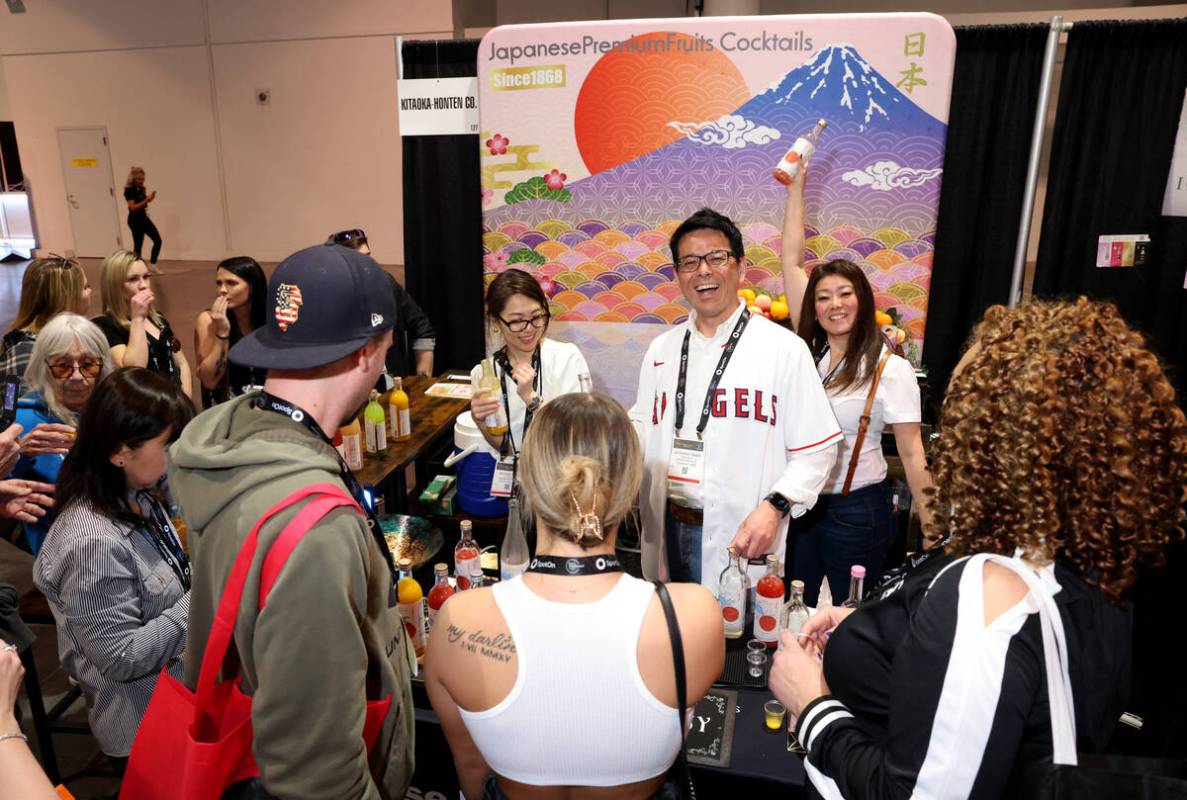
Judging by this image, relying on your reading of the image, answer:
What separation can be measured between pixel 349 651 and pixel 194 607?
39cm

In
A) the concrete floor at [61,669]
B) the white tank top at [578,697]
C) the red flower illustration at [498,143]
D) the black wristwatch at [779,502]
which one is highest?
the red flower illustration at [498,143]

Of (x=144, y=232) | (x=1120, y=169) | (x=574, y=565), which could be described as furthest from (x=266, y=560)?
(x=144, y=232)

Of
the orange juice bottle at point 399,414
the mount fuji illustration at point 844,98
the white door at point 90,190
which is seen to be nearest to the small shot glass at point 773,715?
the orange juice bottle at point 399,414

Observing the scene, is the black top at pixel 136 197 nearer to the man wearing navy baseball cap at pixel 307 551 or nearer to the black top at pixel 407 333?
the black top at pixel 407 333

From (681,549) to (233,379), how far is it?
7.96 feet

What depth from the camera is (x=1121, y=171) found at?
3.87 meters

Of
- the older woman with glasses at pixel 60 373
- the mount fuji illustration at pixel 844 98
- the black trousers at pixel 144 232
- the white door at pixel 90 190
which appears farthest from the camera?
the white door at pixel 90 190

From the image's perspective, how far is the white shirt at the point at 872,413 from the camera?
266 cm

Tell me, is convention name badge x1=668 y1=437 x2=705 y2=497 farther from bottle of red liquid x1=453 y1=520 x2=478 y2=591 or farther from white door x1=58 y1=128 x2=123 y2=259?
white door x1=58 y1=128 x2=123 y2=259

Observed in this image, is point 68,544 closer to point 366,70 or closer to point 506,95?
point 506,95

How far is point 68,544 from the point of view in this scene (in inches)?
71.4

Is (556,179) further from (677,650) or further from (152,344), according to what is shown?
(677,650)

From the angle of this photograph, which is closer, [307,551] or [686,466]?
[307,551]

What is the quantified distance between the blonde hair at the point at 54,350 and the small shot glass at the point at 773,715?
245 centimetres
